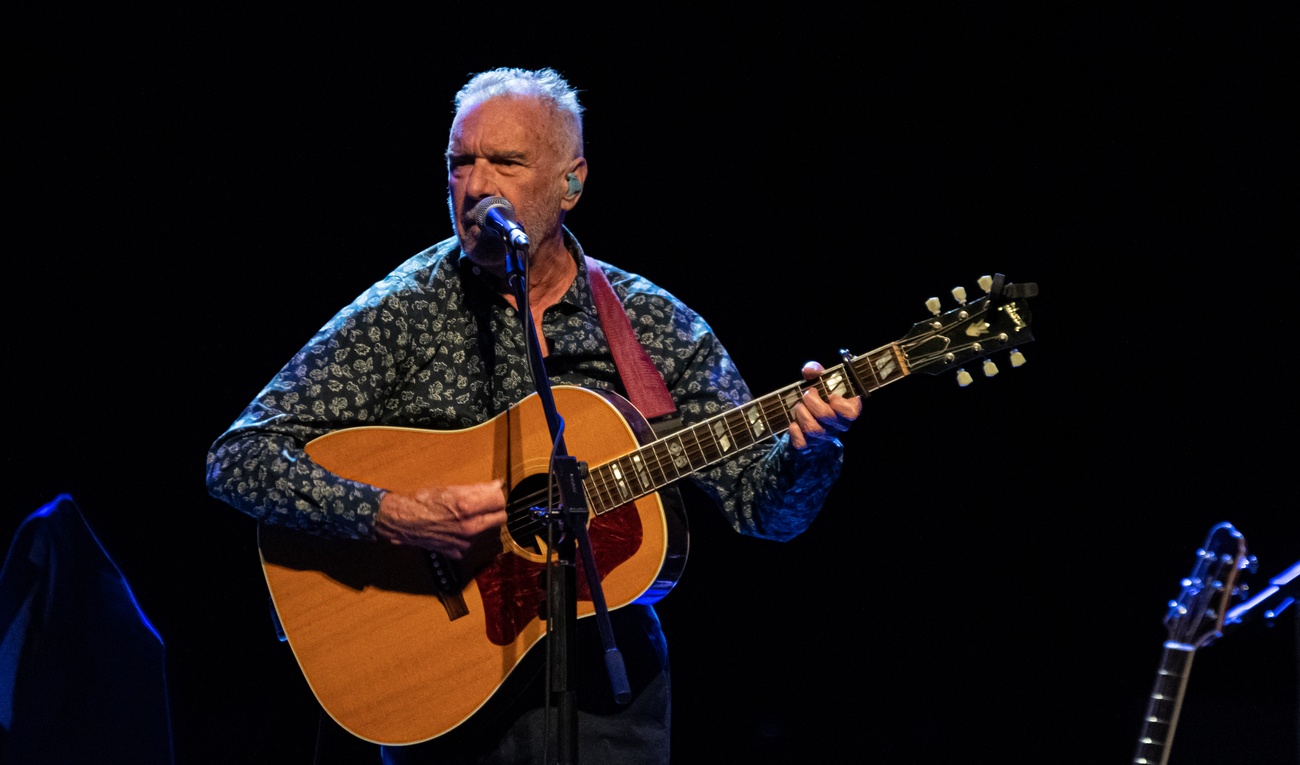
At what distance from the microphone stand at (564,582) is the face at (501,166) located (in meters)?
0.75

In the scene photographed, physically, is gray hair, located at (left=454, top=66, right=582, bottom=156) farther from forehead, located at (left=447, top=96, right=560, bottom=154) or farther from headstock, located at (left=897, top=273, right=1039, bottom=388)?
headstock, located at (left=897, top=273, right=1039, bottom=388)

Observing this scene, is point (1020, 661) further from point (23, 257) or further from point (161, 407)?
point (23, 257)

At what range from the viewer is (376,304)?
10.4ft

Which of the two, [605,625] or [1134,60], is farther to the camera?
[1134,60]

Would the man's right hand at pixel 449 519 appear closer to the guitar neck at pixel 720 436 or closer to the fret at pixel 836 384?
the guitar neck at pixel 720 436

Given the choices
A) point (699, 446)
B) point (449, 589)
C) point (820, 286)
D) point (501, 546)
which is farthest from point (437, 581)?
point (820, 286)

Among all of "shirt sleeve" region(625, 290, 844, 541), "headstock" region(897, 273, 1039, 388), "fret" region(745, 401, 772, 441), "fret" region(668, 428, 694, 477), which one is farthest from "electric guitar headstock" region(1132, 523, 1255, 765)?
"fret" region(668, 428, 694, 477)

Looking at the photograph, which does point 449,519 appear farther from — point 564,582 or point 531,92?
point 531,92

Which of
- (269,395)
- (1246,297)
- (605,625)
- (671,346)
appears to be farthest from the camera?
(1246,297)

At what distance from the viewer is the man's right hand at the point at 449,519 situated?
2803 mm

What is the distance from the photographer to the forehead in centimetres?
317

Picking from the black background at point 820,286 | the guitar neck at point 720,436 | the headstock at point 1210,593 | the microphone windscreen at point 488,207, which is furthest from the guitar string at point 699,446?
the black background at point 820,286

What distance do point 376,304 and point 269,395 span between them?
367mm

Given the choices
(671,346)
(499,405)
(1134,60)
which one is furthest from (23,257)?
(1134,60)
